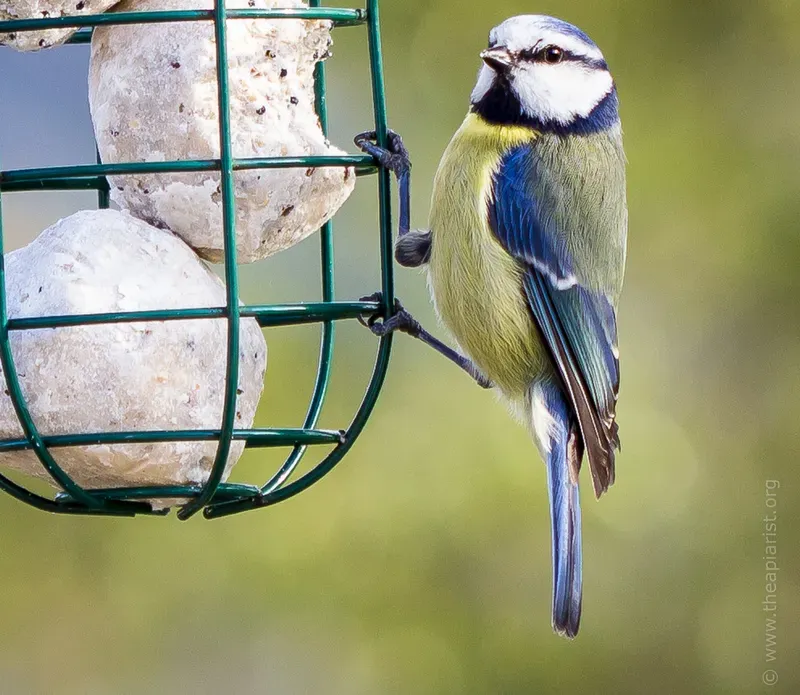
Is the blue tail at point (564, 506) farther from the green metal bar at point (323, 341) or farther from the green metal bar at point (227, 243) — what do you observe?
the green metal bar at point (227, 243)

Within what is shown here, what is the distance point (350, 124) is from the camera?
11.6 feet

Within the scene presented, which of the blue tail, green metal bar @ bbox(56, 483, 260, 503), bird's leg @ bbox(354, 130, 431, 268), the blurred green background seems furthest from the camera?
the blurred green background

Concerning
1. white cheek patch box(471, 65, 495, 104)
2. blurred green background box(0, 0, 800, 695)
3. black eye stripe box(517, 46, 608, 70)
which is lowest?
blurred green background box(0, 0, 800, 695)

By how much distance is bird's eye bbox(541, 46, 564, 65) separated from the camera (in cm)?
256

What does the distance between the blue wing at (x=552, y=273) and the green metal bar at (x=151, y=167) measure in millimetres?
591

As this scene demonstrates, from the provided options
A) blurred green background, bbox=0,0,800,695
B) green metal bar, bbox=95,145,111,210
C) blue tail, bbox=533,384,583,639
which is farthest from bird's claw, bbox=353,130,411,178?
blurred green background, bbox=0,0,800,695

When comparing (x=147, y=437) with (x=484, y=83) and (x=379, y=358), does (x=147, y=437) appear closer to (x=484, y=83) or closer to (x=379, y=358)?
(x=379, y=358)

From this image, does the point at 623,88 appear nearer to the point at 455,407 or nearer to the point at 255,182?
the point at 455,407

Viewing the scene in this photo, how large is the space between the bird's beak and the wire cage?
337mm

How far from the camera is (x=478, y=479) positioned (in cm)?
351

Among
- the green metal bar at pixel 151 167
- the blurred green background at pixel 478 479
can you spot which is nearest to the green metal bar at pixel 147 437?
the green metal bar at pixel 151 167

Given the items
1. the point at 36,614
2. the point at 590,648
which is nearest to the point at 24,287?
the point at 36,614

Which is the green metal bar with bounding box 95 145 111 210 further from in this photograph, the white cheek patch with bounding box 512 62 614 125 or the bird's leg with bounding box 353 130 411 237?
the white cheek patch with bounding box 512 62 614 125

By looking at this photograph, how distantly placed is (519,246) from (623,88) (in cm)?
140
